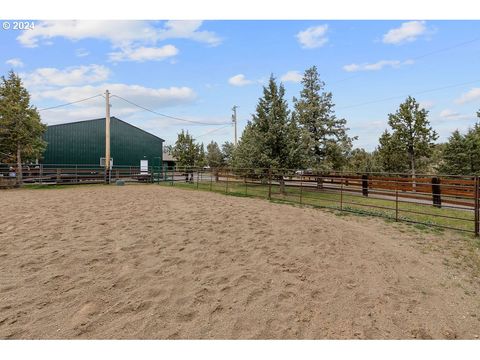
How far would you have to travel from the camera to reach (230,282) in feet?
12.0

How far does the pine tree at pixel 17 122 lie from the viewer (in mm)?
16234

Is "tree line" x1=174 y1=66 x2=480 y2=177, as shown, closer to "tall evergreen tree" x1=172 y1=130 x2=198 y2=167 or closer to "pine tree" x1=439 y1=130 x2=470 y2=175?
"pine tree" x1=439 y1=130 x2=470 y2=175

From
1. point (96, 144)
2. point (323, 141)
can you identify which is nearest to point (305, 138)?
point (323, 141)

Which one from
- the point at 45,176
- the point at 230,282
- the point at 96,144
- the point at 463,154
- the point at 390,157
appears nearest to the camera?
the point at 230,282

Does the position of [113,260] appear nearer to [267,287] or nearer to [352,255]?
[267,287]

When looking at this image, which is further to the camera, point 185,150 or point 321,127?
point 185,150

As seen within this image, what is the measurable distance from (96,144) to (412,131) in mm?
27738

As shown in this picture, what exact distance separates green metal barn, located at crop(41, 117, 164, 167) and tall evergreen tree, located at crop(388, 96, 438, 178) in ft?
80.4

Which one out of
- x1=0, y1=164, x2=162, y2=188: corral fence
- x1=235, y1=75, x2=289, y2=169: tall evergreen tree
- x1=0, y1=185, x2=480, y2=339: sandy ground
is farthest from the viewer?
x1=0, y1=164, x2=162, y2=188: corral fence

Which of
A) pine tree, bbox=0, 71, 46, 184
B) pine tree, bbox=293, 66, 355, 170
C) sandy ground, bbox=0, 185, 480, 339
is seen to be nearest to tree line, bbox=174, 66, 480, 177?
pine tree, bbox=293, 66, 355, 170

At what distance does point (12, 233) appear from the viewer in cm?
555

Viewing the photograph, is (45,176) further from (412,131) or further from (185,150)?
(412,131)

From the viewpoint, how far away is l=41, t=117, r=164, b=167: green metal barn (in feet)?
78.8

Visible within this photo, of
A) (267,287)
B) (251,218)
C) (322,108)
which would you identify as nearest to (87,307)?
(267,287)
